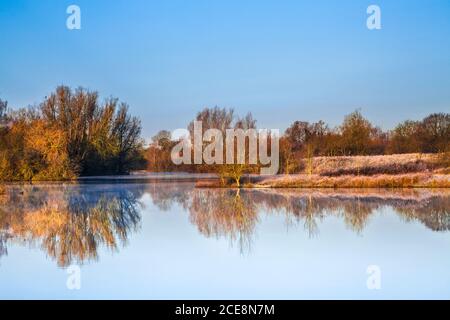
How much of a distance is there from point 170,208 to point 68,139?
54.8ft

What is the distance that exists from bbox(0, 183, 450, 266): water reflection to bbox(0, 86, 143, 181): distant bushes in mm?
10122

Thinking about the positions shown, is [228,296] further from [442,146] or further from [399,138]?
[399,138]

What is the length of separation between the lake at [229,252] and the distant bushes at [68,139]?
1398 cm

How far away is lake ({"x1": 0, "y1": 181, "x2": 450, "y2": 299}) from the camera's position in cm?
498

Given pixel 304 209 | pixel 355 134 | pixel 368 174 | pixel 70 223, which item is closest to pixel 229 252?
pixel 70 223

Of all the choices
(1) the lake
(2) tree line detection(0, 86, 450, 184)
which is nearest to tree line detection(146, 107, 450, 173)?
(2) tree line detection(0, 86, 450, 184)

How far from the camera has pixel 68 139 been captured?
89.6ft

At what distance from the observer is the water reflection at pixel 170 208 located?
770 centimetres

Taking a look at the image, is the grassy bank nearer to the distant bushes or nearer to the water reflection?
the water reflection

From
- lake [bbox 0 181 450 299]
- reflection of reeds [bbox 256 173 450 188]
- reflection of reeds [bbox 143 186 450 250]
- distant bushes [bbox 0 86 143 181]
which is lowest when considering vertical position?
lake [bbox 0 181 450 299]

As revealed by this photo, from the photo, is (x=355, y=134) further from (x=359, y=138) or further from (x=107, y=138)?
(x=107, y=138)

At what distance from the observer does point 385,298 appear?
182 inches

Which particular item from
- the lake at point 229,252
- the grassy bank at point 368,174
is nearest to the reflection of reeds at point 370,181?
the grassy bank at point 368,174

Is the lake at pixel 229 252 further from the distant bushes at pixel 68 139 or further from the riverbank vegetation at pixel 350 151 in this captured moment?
the distant bushes at pixel 68 139
